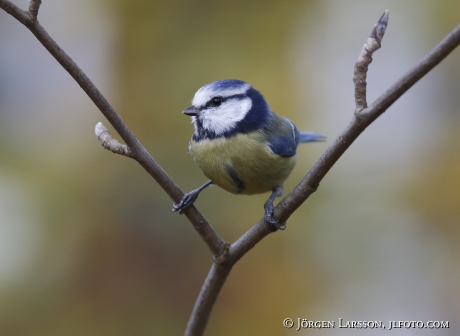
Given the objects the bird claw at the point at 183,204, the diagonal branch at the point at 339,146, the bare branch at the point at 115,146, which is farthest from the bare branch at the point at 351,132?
the bare branch at the point at 115,146

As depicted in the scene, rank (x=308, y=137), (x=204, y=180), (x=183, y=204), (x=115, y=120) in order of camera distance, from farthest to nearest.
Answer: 1. (x=204, y=180)
2. (x=308, y=137)
3. (x=183, y=204)
4. (x=115, y=120)

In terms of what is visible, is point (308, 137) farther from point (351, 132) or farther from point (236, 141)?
point (351, 132)

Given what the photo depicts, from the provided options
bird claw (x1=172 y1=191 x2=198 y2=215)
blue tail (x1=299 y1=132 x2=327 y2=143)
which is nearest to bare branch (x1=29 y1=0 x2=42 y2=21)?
Answer: bird claw (x1=172 y1=191 x2=198 y2=215)

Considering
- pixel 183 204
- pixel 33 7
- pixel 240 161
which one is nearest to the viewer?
pixel 33 7

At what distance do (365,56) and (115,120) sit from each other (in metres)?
0.39

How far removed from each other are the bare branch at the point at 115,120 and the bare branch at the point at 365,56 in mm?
353

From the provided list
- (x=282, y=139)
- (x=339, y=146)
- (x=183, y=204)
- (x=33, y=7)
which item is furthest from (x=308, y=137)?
(x=33, y=7)

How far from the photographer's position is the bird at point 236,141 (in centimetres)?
107

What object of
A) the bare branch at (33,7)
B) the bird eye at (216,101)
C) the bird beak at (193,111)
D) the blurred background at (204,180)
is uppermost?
the bare branch at (33,7)

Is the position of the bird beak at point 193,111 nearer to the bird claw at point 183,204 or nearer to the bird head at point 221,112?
the bird head at point 221,112

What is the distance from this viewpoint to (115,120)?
75 cm

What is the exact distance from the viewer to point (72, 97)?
1705 millimetres

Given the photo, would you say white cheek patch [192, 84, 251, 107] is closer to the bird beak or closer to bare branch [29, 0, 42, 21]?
the bird beak

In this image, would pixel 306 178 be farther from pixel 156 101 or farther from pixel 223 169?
pixel 156 101
